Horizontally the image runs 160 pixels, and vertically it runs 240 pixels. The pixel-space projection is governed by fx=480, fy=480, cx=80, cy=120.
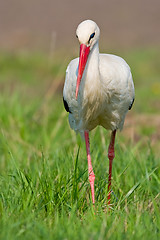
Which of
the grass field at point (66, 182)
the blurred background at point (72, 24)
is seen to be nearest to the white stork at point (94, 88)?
the grass field at point (66, 182)

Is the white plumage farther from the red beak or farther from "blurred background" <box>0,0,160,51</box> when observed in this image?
"blurred background" <box>0,0,160,51</box>

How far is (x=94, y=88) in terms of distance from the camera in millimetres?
3738

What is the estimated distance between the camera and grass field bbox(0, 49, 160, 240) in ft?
9.67

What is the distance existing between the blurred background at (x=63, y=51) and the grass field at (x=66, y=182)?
0.55 ft

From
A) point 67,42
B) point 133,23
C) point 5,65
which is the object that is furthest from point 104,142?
point 133,23

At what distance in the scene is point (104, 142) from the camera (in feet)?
16.8

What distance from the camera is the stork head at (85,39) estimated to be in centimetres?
349

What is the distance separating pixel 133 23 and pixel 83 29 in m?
27.3

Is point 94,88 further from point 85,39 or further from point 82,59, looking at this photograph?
point 85,39

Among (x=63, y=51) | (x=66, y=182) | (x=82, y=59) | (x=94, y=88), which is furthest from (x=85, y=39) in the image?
(x=63, y=51)

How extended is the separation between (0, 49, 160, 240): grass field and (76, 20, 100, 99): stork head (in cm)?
67

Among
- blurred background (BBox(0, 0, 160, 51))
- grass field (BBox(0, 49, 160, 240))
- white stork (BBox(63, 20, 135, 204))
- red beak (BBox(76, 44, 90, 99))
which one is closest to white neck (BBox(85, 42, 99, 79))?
white stork (BBox(63, 20, 135, 204))

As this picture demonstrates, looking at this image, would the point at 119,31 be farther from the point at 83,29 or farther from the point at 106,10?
the point at 83,29

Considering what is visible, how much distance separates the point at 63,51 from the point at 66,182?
17.0 metres
